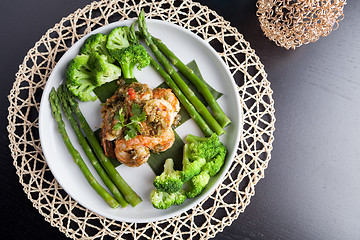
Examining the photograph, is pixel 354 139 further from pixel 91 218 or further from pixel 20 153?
pixel 20 153

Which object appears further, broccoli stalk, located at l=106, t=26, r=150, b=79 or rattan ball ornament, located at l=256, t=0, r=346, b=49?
broccoli stalk, located at l=106, t=26, r=150, b=79

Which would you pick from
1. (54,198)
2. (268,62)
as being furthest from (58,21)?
(268,62)

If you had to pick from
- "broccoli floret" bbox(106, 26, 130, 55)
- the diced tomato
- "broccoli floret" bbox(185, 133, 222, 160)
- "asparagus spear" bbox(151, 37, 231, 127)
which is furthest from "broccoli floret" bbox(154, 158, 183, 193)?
"broccoli floret" bbox(106, 26, 130, 55)

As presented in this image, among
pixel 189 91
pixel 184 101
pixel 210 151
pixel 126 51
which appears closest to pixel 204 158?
pixel 210 151

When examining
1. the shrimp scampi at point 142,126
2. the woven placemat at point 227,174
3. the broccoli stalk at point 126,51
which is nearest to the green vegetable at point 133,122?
the shrimp scampi at point 142,126

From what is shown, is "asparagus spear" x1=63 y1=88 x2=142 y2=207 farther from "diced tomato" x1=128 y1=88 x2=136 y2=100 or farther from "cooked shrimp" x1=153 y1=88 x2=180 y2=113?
"cooked shrimp" x1=153 y1=88 x2=180 y2=113

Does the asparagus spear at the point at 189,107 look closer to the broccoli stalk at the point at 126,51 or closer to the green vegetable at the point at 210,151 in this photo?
the green vegetable at the point at 210,151
